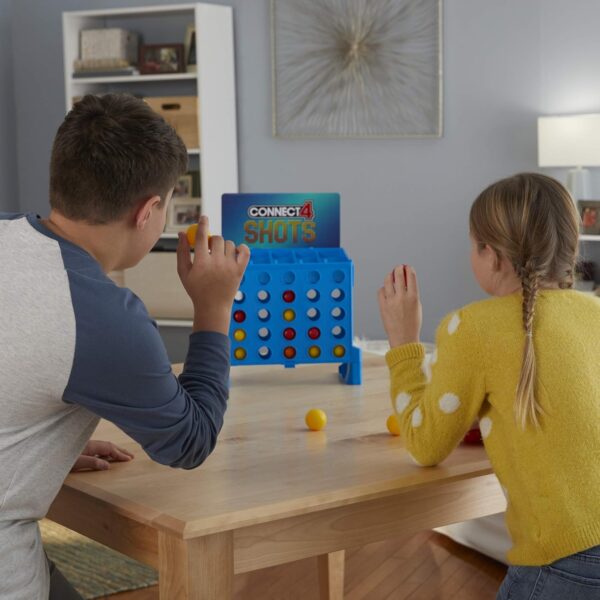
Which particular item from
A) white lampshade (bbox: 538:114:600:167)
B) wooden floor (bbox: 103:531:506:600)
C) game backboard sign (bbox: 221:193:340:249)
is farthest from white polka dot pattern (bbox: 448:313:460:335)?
white lampshade (bbox: 538:114:600:167)

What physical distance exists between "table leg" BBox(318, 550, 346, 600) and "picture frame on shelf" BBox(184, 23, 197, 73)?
3433 millimetres

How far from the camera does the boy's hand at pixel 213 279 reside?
4.83 feet

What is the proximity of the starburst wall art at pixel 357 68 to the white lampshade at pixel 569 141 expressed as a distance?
2.26ft

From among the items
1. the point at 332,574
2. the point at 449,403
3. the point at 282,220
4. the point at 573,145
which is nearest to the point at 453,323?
the point at 449,403

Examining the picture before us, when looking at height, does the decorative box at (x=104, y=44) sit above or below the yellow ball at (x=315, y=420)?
above

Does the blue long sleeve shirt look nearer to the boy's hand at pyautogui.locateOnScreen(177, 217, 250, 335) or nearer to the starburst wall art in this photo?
the boy's hand at pyautogui.locateOnScreen(177, 217, 250, 335)

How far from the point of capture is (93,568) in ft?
9.87

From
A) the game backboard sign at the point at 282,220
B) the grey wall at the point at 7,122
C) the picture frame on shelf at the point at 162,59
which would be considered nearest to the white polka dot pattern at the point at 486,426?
the game backboard sign at the point at 282,220

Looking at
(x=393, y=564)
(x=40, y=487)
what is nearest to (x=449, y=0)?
(x=393, y=564)

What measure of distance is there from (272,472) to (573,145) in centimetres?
335

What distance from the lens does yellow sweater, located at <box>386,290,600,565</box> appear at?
1.37 meters

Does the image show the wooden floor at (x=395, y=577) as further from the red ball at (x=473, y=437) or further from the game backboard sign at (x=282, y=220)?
the red ball at (x=473, y=437)

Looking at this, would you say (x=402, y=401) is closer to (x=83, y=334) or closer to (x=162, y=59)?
(x=83, y=334)

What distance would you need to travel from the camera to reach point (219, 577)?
51.5 inches
